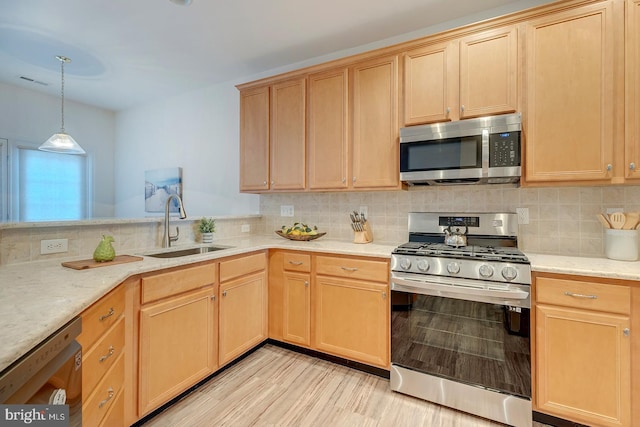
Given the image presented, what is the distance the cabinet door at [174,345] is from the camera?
5.36 feet

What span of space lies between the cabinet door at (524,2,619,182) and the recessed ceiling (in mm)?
581

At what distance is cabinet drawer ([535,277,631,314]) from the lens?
1.51 m

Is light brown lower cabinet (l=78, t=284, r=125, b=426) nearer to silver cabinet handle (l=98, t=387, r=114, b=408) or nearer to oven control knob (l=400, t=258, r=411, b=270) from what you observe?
silver cabinet handle (l=98, t=387, r=114, b=408)

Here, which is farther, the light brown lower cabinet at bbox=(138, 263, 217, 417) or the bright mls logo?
the light brown lower cabinet at bbox=(138, 263, 217, 417)

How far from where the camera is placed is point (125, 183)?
4.76m

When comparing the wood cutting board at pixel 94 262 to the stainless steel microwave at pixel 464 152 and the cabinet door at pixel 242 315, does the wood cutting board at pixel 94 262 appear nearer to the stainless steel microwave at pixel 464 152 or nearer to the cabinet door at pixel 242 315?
the cabinet door at pixel 242 315

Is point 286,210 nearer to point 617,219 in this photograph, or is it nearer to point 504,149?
point 504,149

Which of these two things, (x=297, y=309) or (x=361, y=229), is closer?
(x=297, y=309)

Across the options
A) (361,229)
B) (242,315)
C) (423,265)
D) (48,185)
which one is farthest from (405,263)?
(48,185)

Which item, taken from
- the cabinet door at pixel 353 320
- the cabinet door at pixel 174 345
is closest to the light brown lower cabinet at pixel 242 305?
the cabinet door at pixel 174 345

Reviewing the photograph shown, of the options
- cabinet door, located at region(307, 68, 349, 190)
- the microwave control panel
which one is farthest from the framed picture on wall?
the microwave control panel

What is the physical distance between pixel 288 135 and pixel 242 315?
5.28 ft

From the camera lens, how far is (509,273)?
5.59 feet

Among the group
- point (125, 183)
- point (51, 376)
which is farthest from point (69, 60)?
point (51, 376)
